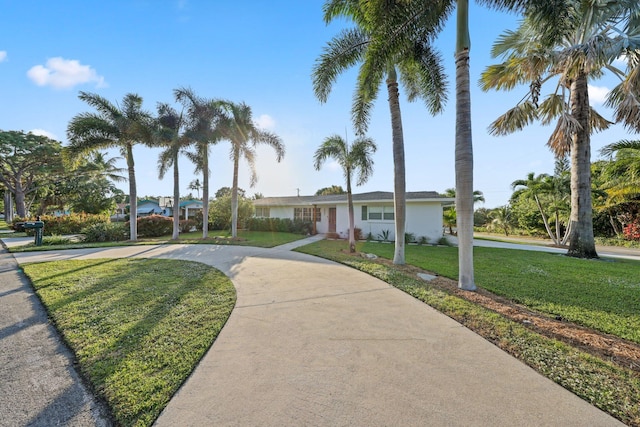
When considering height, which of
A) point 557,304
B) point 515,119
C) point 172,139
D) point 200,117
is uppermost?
point 200,117

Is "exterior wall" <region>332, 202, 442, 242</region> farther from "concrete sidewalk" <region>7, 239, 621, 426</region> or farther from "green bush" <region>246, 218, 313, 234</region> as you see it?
"concrete sidewalk" <region>7, 239, 621, 426</region>

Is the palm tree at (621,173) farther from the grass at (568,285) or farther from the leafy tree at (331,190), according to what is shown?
the leafy tree at (331,190)

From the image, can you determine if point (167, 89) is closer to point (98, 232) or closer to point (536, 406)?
point (98, 232)

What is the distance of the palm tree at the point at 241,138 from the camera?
1448cm

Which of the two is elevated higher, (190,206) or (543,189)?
(543,189)

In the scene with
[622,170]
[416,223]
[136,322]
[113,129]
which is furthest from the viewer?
[416,223]

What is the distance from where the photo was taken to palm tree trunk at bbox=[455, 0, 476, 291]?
584 cm

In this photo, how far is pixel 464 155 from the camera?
5.88 m

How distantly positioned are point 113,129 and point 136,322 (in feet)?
48.4

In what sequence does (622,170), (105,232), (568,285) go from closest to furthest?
1. (568,285)
2. (622,170)
3. (105,232)

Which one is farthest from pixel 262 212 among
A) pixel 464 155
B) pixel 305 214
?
pixel 464 155

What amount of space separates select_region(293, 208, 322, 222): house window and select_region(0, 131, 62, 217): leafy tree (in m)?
25.3

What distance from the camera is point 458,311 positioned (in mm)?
4383

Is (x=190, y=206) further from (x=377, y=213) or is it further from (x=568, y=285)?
(x=568, y=285)
